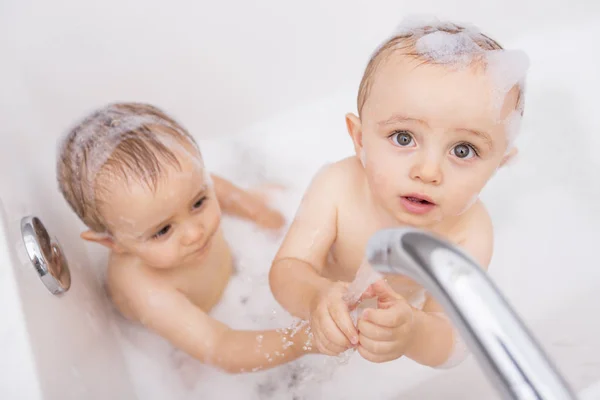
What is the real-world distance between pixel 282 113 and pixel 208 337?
0.66 metres

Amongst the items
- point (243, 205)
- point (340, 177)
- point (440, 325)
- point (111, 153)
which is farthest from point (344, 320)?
point (243, 205)

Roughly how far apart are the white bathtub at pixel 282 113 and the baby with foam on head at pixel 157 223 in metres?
0.09

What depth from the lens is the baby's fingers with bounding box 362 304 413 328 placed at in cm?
69

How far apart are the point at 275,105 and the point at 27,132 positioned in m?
0.56

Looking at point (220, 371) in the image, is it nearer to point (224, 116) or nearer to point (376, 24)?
point (224, 116)

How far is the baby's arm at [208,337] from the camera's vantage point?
976 millimetres

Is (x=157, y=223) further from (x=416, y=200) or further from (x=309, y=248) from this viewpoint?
(x=416, y=200)

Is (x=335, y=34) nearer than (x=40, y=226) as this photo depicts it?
No

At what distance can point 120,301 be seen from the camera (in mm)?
1044

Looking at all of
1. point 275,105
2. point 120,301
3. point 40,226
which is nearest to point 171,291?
point 120,301

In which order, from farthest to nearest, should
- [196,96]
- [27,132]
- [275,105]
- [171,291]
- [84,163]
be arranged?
[275,105] → [196,96] → [27,132] → [171,291] → [84,163]

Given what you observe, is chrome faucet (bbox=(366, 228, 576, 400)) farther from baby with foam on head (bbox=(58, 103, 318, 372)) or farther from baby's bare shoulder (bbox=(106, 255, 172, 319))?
baby's bare shoulder (bbox=(106, 255, 172, 319))

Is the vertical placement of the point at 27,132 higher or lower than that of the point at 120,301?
higher

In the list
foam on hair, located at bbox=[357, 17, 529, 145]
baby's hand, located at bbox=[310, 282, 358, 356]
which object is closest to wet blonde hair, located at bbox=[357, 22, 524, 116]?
foam on hair, located at bbox=[357, 17, 529, 145]
